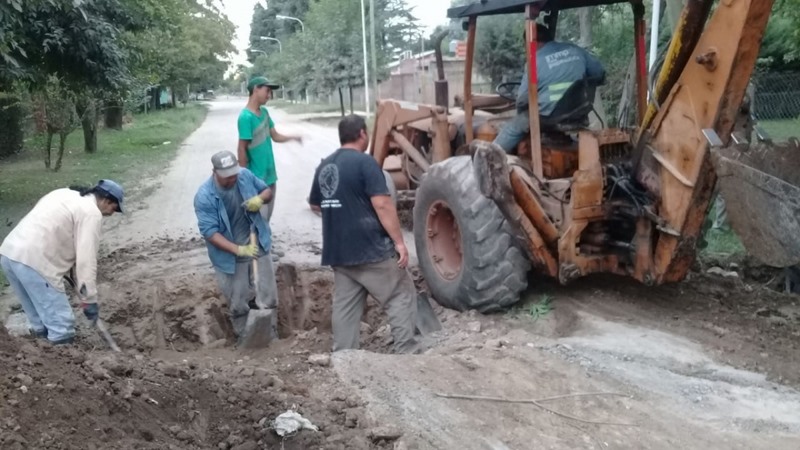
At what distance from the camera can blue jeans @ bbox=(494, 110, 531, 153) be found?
662 centimetres

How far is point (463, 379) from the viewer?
496 cm

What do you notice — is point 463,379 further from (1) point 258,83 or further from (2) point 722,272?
(1) point 258,83

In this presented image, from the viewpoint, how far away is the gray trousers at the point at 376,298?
609 centimetres

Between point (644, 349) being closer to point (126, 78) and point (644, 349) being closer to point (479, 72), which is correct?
point (126, 78)

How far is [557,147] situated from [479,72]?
2054 centimetres

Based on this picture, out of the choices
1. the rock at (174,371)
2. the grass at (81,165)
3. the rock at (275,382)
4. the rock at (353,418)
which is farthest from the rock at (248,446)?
the grass at (81,165)

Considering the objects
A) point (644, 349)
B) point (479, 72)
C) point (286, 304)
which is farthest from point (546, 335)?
point (479, 72)

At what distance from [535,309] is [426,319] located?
0.86 m

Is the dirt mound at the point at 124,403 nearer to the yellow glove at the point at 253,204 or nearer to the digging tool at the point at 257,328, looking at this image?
the digging tool at the point at 257,328

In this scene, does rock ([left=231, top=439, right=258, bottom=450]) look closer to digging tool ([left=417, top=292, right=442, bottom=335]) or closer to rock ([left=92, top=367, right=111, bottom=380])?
rock ([left=92, top=367, right=111, bottom=380])

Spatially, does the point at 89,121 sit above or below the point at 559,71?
below

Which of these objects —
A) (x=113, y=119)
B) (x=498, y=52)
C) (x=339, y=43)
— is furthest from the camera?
(x=339, y=43)

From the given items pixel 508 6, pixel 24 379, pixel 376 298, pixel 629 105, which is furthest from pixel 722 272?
pixel 24 379

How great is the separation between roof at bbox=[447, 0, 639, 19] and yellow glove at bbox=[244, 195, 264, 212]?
7.64 feet
